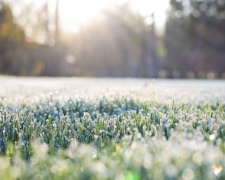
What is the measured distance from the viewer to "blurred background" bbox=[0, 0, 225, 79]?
35.6m

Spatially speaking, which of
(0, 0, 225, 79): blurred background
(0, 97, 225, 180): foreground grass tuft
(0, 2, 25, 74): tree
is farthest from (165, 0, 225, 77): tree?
(0, 97, 225, 180): foreground grass tuft

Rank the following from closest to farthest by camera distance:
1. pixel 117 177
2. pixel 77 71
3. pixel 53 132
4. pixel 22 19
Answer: pixel 117 177
pixel 53 132
pixel 77 71
pixel 22 19

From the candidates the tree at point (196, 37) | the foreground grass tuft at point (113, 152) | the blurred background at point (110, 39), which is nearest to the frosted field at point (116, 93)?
the foreground grass tuft at point (113, 152)

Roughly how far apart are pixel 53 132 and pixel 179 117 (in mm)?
1357

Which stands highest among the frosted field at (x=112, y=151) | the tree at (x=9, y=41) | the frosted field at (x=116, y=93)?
the tree at (x=9, y=41)

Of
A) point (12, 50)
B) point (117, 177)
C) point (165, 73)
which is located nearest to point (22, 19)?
point (12, 50)

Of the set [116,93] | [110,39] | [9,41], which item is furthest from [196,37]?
[116,93]

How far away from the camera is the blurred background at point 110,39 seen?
35594mm

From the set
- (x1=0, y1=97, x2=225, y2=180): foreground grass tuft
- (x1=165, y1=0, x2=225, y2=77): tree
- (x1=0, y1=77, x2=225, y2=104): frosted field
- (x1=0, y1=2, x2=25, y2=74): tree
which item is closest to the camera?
(x1=0, y1=97, x2=225, y2=180): foreground grass tuft

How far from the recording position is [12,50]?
118 ft

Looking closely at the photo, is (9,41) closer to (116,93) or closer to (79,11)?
(79,11)

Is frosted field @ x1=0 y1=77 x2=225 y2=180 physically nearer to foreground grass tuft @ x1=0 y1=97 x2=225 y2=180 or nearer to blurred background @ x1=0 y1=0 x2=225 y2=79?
foreground grass tuft @ x1=0 y1=97 x2=225 y2=180

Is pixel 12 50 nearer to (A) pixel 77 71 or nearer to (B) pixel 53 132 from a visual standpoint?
(A) pixel 77 71

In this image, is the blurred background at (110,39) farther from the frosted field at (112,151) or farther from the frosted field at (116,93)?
the frosted field at (112,151)
